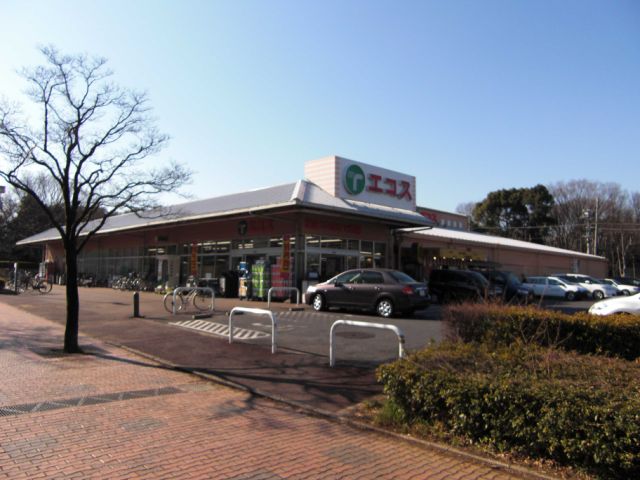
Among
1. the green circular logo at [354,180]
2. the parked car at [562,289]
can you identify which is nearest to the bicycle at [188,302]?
the green circular logo at [354,180]

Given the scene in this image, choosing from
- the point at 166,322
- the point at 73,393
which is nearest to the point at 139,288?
the point at 166,322

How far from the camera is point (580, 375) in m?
5.46

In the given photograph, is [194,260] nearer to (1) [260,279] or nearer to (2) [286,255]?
(1) [260,279]

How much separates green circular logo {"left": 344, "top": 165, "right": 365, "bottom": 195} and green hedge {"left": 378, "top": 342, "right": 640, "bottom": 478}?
18.5 m

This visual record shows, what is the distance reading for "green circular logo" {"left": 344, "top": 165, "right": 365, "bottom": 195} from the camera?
81.2 ft

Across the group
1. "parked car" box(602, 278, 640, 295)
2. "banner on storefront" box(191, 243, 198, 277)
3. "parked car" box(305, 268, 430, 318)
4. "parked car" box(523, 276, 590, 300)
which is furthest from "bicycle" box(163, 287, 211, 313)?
"parked car" box(602, 278, 640, 295)

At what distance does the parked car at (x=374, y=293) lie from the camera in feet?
53.0

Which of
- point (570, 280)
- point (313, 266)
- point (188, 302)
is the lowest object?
point (188, 302)

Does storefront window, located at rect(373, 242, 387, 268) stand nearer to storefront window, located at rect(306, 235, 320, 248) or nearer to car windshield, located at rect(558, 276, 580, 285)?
storefront window, located at rect(306, 235, 320, 248)

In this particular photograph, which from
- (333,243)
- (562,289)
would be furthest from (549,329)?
(562,289)

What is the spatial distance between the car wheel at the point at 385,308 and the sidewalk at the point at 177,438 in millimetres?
9213

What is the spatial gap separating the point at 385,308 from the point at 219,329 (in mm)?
5762

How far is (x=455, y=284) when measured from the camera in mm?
21922

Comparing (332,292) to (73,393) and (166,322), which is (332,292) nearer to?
(166,322)
